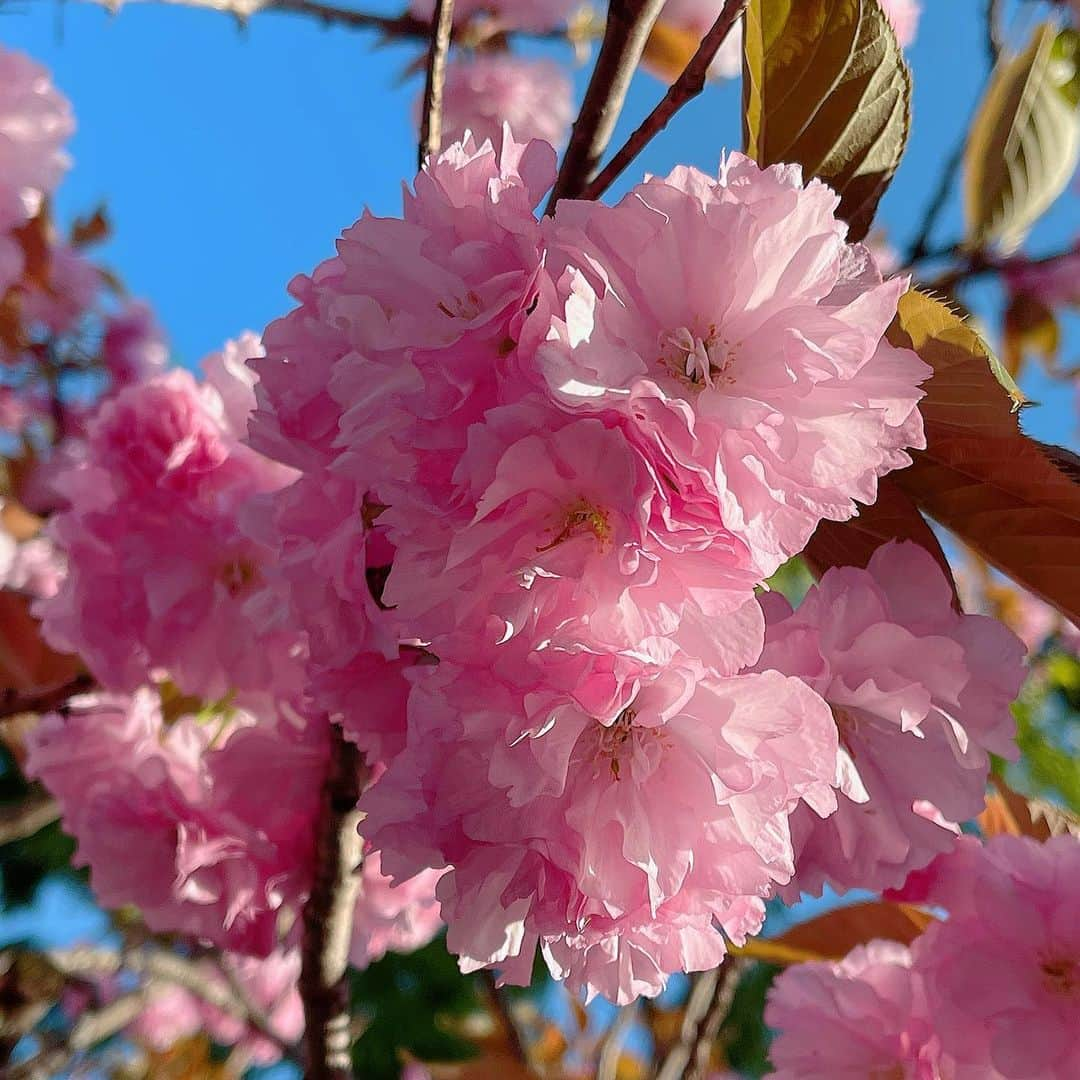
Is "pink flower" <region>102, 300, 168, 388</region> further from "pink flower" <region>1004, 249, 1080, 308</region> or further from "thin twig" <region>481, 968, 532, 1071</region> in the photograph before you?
"pink flower" <region>1004, 249, 1080, 308</region>

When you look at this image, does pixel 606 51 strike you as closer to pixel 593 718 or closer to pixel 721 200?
pixel 721 200

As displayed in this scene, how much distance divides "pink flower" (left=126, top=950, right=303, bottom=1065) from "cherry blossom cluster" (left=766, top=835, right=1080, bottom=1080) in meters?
0.97

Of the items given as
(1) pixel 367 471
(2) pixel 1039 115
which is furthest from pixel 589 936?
(2) pixel 1039 115

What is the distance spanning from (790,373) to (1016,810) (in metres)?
0.51

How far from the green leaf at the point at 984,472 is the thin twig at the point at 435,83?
0.88 ft

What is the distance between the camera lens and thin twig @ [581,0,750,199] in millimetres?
463

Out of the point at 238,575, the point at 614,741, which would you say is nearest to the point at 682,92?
the point at 614,741

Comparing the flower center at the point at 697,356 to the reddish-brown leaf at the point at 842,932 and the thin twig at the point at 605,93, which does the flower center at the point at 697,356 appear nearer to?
the thin twig at the point at 605,93

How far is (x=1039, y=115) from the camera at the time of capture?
4.17ft

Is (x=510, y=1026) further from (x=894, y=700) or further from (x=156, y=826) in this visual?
(x=894, y=700)

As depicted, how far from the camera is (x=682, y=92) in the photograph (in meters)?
0.47

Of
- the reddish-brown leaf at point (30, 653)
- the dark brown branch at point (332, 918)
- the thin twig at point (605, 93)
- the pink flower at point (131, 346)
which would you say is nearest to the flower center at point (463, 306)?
the thin twig at point (605, 93)

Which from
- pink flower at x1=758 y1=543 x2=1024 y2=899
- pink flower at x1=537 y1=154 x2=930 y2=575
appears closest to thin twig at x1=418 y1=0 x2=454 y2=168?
pink flower at x1=537 y1=154 x2=930 y2=575

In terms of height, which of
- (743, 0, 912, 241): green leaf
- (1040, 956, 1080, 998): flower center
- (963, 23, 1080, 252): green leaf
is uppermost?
(963, 23, 1080, 252): green leaf
